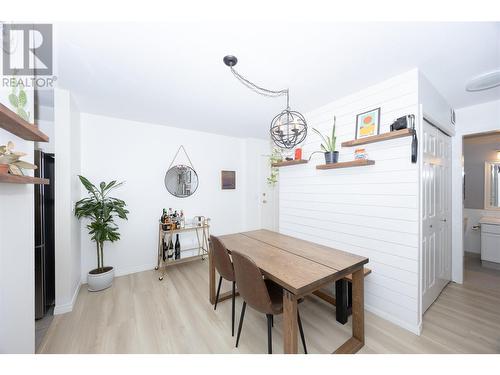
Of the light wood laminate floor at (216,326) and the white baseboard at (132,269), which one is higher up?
the white baseboard at (132,269)

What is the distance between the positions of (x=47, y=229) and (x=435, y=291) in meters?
4.52

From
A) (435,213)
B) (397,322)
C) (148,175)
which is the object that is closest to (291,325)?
(397,322)

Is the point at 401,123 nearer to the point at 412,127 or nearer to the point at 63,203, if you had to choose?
the point at 412,127

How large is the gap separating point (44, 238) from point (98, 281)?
0.84 metres

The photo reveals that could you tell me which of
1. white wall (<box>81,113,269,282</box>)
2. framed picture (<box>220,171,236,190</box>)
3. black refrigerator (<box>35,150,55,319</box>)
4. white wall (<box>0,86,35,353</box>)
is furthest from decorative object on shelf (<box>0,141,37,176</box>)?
framed picture (<box>220,171,236,190</box>)

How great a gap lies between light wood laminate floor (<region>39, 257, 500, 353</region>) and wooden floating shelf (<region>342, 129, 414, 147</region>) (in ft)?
5.96

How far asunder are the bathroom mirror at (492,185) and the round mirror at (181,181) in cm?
538

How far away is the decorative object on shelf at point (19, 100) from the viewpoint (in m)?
1.13

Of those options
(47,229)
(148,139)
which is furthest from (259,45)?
(47,229)

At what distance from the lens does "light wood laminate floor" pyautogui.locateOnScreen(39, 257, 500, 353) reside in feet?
5.35

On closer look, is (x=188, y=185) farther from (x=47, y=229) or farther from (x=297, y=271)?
(x=297, y=271)

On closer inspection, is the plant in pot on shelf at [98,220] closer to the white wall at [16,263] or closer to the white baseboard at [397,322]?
the white wall at [16,263]

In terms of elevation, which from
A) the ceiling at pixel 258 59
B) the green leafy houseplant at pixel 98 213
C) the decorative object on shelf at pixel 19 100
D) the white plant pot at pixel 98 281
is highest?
the ceiling at pixel 258 59

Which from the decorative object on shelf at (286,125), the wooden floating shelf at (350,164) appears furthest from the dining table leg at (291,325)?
the wooden floating shelf at (350,164)
